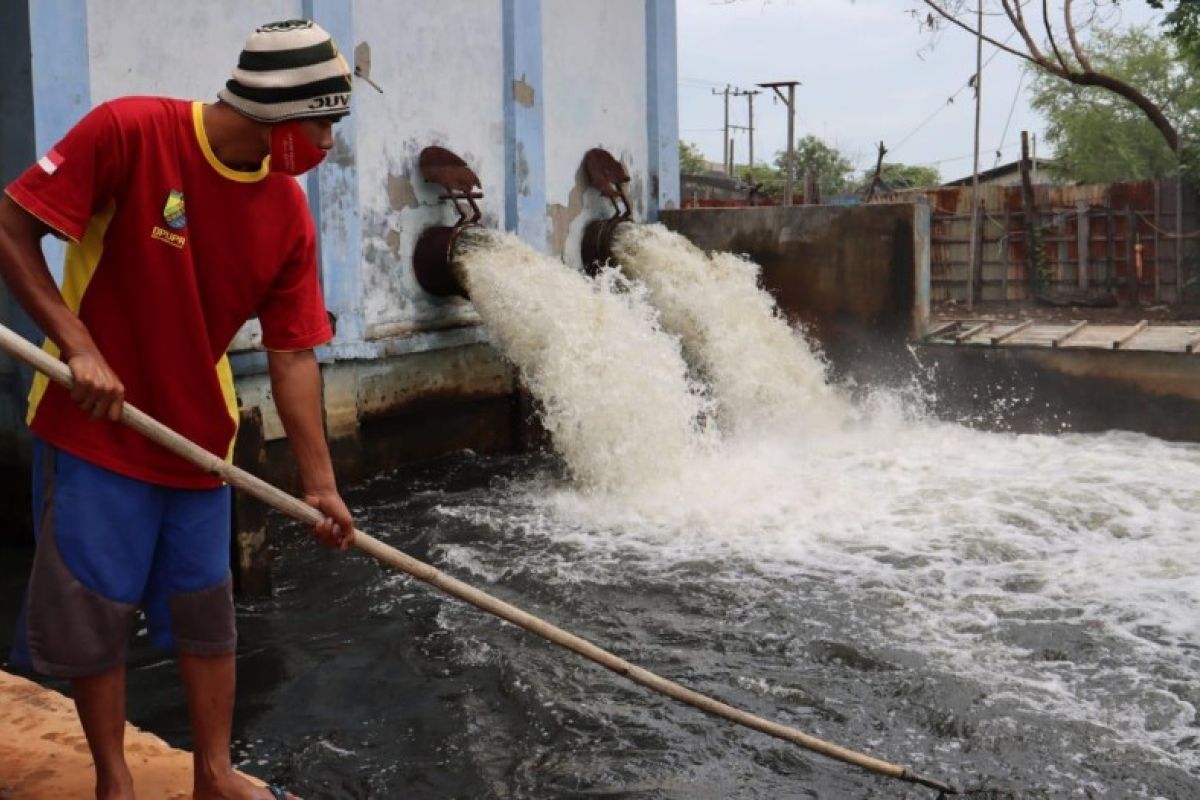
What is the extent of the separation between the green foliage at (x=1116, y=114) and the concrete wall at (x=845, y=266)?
1738cm

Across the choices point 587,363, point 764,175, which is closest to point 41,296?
point 587,363

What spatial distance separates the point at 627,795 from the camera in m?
3.61

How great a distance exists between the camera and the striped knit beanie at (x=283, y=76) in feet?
8.21

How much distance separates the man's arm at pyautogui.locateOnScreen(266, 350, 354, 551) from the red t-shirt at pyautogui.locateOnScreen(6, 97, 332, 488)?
0.15 metres

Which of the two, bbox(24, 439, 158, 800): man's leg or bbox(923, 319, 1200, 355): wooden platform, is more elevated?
bbox(923, 319, 1200, 355): wooden platform

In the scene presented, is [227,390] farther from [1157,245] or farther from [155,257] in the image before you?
[1157,245]

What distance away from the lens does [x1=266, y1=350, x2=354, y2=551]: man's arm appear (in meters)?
2.74

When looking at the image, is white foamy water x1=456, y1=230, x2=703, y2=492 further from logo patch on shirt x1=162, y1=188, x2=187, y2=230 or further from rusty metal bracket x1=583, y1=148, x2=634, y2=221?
logo patch on shirt x1=162, y1=188, x2=187, y2=230

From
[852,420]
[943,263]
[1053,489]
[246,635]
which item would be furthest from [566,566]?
[943,263]

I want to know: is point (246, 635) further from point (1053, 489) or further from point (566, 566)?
point (1053, 489)

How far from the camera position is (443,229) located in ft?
28.9

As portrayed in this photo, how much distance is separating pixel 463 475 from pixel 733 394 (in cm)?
222

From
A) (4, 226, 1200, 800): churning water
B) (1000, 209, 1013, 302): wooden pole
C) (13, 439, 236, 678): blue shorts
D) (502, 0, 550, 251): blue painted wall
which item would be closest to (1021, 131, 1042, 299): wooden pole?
(1000, 209, 1013, 302): wooden pole

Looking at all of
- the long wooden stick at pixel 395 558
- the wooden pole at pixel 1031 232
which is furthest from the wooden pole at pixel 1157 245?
the long wooden stick at pixel 395 558
